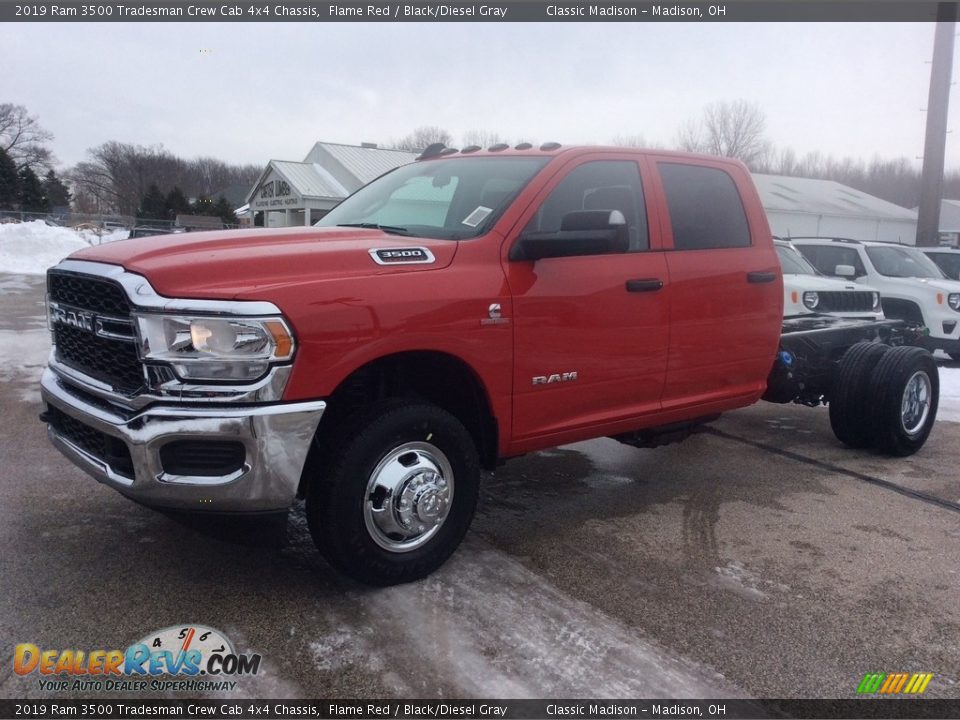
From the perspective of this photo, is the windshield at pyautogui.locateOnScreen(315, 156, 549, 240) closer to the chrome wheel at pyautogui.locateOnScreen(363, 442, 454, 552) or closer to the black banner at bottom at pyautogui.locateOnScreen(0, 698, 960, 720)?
the chrome wheel at pyautogui.locateOnScreen(363, 442, 454, 552)

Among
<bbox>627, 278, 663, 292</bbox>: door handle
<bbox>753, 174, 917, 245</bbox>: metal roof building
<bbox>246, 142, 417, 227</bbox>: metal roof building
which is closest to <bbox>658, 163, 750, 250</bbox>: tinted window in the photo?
<bbox>627, 278, 663, 292</bbox>: door handle

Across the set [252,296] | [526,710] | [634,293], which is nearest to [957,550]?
[634,293]

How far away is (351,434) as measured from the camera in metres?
3.34

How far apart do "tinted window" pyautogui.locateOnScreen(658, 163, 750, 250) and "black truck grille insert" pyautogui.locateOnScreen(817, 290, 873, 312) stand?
279 cm

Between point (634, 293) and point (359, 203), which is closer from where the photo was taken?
point (634, 293)

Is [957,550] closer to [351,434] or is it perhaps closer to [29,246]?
[351,434]

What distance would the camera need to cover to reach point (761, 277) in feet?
16.5

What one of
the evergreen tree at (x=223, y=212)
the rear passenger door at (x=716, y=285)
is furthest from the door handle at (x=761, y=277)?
the evergreen tree at (x=223, y=212)

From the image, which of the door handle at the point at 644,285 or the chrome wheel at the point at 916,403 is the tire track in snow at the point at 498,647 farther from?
the chrome wheel at the point at 916,403

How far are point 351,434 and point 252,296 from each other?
705 millimetres

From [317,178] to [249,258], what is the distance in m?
34.5

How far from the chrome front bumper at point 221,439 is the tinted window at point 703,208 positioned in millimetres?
2583

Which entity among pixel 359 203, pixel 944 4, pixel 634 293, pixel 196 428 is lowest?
pixel 196 428

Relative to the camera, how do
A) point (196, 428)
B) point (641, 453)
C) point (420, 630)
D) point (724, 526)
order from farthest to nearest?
point (641, 453)
point (724, 526)
point (420, 630)
point (196, 428)
